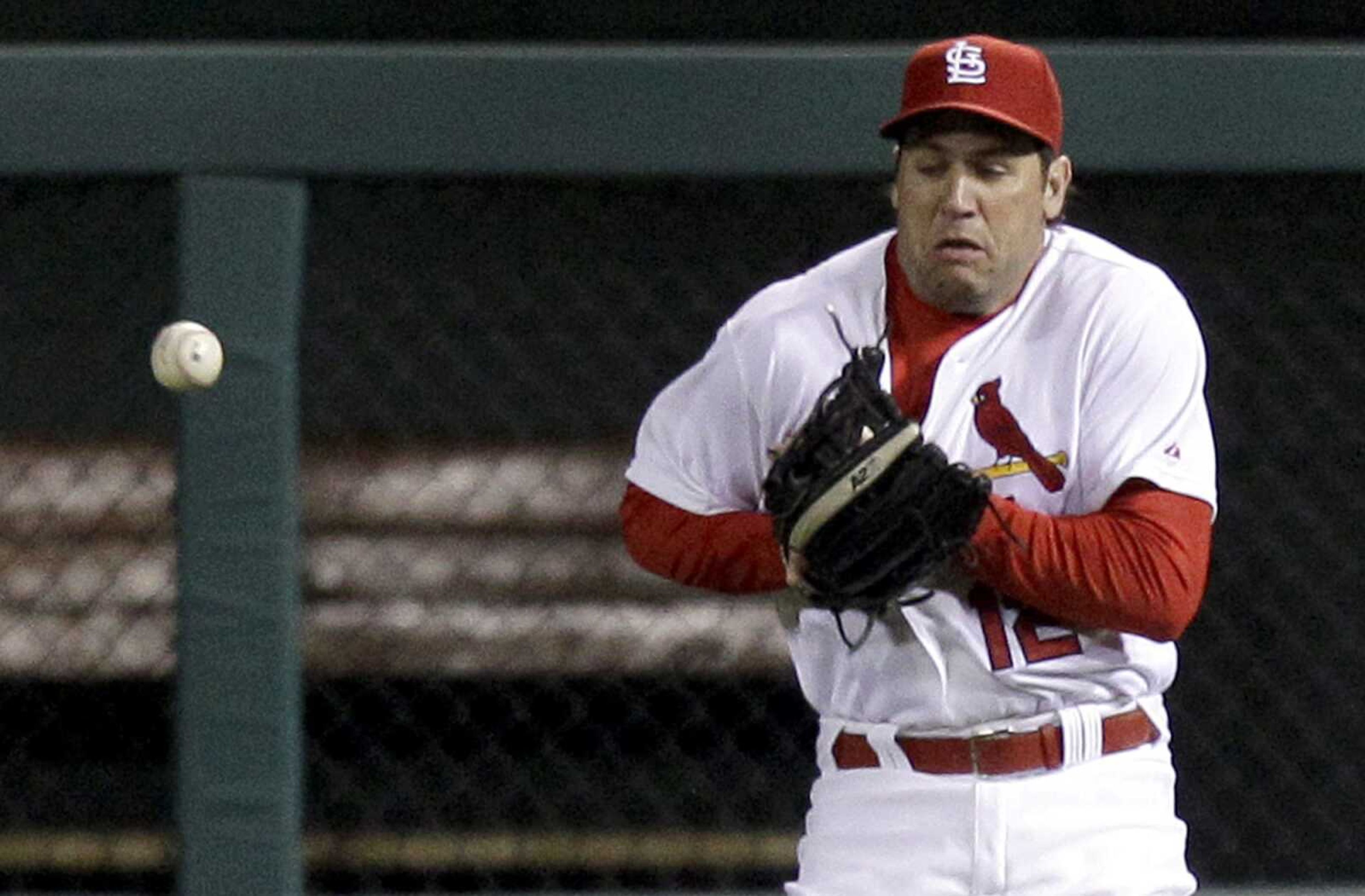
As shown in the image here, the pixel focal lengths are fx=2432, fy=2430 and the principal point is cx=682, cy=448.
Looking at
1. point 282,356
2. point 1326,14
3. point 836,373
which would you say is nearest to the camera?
point 836,373

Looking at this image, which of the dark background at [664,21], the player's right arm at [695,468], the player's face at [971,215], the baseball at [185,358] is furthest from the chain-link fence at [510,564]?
the player's face at [971,215]

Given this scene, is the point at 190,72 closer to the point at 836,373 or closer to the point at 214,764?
the point at 214,764

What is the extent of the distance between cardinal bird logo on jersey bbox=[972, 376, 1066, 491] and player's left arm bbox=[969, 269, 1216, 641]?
3 centimetres

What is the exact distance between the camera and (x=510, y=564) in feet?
12.1

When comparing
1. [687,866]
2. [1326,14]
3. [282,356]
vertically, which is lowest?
[687,866]

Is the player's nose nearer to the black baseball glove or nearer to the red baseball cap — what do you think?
the red baseball cap

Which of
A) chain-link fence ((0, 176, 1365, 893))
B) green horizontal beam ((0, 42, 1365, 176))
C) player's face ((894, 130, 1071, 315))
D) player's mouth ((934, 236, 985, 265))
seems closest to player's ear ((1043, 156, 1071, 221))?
player's face ((894, 130, 1071, 315))

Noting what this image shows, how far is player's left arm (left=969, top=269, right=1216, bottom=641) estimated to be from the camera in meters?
2.26

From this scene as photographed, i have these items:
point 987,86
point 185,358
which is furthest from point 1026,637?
point 185,358

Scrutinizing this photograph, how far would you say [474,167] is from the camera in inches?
126

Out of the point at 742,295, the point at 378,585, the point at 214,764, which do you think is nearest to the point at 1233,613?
the point at 742,295

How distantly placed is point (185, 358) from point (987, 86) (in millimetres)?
1047

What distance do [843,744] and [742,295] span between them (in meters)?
1.31

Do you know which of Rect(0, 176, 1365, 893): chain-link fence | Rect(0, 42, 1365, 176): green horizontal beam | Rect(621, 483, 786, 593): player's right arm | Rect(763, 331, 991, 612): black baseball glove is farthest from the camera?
Rect(0, 176, 1365, 893): chain-link fence
